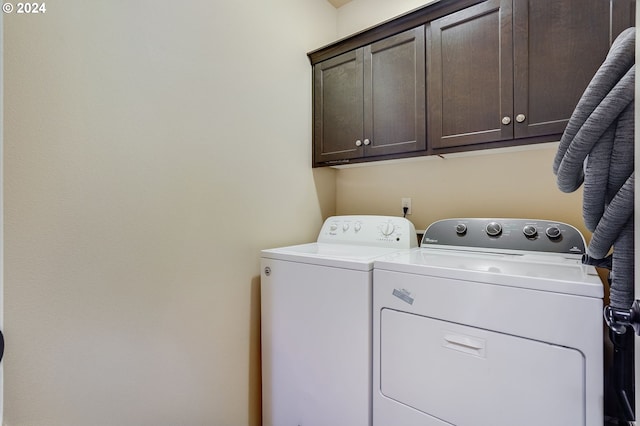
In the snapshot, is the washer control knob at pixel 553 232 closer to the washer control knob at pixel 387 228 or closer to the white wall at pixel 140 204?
the washer control knob at pixel 387 228

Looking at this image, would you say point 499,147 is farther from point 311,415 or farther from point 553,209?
point 311,415

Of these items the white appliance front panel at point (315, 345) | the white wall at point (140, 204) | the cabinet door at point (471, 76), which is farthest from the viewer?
the cabinet door at point (471, 76)

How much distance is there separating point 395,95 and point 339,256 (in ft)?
3.01

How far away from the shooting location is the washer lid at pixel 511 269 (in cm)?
87

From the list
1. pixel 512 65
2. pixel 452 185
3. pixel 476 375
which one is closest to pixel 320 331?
pixel 476 375

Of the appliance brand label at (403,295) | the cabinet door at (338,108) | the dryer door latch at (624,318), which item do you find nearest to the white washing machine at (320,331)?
the appliance brand label at (403,295)

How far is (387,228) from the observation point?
1.68 metres

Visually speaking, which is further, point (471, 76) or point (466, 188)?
point (466, 188)

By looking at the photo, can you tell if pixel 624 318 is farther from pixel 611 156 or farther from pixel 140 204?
pixel 140 204

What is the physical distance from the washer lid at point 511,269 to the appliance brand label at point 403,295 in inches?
2.9

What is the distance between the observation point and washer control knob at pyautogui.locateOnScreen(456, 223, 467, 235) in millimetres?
1520

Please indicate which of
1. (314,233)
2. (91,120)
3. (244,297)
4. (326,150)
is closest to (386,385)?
(244,297)

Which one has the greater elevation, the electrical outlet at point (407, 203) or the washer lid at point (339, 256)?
the electrical outlet at point (407, 203)

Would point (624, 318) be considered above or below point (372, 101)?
below
